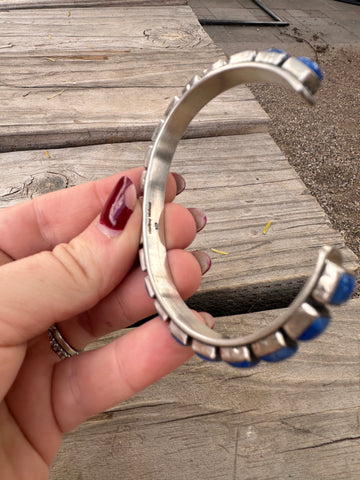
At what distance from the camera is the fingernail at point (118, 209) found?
2.47 feet

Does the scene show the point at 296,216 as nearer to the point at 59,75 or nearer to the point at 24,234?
the point at 24,234

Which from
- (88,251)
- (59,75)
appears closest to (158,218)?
(88,251)

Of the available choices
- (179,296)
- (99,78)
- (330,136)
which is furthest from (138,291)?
(330,136)

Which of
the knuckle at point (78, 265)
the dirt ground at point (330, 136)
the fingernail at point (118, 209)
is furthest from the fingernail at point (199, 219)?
the dirt ground at point (330, 136)

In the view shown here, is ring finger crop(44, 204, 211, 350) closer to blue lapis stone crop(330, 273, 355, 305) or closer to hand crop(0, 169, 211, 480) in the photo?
hand crop(0, 169, 211, 480)

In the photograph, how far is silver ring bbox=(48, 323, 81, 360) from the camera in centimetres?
84

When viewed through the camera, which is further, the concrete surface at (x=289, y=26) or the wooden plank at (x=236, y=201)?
the concrete surface at (x=289, y=26)

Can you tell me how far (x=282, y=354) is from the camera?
62 cm

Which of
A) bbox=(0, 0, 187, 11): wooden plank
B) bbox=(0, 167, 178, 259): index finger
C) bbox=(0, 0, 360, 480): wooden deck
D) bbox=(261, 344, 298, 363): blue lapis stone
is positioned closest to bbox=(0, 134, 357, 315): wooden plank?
bbox=(0, 0, 360, 480): wooden deck

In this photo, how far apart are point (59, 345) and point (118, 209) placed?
0.95ft

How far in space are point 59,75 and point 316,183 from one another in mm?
1384

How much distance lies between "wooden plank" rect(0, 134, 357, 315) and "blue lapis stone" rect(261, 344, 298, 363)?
24 cm

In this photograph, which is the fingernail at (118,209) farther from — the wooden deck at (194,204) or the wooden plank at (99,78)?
the wooden plank at (99,78)

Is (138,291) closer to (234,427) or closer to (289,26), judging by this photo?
(234,427)
